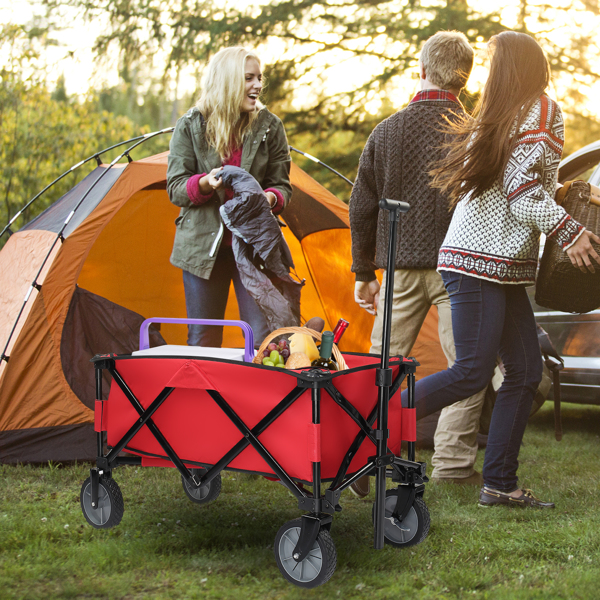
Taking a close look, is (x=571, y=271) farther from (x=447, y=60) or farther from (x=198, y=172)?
(x=198, y=172)

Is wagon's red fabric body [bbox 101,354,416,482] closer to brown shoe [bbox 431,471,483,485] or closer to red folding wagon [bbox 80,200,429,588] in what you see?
red folding wagon [bbox 80,200,429,588]

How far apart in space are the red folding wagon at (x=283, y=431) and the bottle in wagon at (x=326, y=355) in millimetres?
105

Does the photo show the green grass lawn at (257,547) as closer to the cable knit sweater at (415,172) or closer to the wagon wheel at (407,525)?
the wagon wheel at (407,525)

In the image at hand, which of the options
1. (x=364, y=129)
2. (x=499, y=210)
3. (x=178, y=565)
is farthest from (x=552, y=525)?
(x=364, y=129)

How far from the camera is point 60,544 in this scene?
2258 mm

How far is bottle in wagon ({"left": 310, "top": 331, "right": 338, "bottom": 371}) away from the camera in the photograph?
6.91 ft

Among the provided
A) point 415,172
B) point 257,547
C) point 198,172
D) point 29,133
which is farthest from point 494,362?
point 29,133

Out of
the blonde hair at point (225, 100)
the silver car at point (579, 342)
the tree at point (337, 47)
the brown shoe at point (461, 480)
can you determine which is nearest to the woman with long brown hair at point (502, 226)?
the brown shoe at point (461, 480)

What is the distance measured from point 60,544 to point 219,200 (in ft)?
5.13

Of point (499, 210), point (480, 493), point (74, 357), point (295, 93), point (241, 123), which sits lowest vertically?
point (480, 493)

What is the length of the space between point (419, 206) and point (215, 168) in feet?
3.01

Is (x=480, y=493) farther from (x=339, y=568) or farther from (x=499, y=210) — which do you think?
(x=499, y=210)

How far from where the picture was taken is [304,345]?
85.7 inches

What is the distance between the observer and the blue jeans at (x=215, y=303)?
3125 millimetres
